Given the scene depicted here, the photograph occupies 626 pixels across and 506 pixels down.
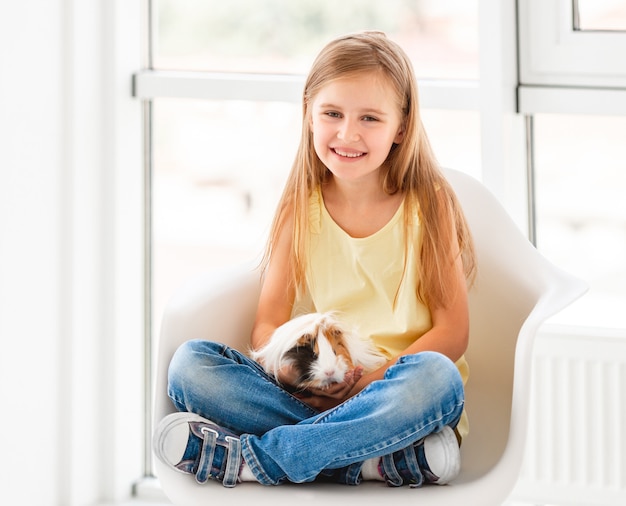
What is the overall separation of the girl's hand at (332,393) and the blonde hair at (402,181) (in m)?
0.19

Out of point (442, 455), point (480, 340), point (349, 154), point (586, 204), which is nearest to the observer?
point (442, 455)

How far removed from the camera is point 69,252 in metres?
2.19

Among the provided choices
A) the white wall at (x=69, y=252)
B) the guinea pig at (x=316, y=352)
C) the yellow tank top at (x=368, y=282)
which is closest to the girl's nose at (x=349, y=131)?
the yellow tank top at (x=368, y=282)

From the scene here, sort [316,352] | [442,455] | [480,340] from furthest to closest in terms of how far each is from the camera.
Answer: [480,340] → [316,352] → [442,455]

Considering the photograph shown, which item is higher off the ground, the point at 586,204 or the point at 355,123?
the point at 355,123

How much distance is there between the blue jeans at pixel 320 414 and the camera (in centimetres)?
136

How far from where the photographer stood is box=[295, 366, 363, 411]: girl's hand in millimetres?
1517

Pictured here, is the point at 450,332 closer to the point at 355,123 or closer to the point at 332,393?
the point at 332,393

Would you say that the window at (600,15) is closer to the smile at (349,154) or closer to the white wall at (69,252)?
the smile at (349,154)

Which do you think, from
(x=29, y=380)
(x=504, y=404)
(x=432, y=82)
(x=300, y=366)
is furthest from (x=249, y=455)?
(x=432, y=82)

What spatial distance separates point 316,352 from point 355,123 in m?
0.37

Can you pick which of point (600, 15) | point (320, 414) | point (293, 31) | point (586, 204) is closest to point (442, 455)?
point (320, 414)

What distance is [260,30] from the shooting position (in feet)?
7.63

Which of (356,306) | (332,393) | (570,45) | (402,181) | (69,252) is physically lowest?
(332,393)
